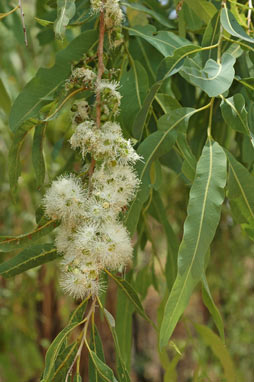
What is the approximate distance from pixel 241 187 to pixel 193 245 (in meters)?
0.12

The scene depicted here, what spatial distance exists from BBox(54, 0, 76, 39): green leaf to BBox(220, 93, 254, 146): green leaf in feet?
0.72

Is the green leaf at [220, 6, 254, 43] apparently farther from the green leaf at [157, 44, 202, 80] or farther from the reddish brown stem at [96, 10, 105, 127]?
the reddish brown stem at [96, 10, 105, 127]

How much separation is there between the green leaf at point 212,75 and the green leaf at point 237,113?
1.2 inches

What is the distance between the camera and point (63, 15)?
0.65 meters

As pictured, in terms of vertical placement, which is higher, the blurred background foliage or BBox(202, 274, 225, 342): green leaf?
BBox(202, 274, 225, 342): green leaf

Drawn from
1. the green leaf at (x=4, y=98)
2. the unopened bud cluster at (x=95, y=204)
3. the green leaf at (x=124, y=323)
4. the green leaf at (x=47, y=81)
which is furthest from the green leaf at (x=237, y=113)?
the green leaf at (x=4, y=98)

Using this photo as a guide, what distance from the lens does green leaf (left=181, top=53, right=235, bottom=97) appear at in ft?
2.01

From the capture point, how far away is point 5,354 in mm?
2215

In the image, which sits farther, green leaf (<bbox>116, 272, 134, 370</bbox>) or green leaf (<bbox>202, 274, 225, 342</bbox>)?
green leaf (<bbox>116, 272, 134, 370</bbox>)

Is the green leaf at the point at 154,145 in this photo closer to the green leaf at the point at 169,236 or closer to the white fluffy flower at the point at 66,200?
the white fluffy flower at the point at 66,200

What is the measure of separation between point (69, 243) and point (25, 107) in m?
0.25

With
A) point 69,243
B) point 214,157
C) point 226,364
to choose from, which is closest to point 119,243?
point 69,243

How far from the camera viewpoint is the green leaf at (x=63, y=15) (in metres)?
0.63

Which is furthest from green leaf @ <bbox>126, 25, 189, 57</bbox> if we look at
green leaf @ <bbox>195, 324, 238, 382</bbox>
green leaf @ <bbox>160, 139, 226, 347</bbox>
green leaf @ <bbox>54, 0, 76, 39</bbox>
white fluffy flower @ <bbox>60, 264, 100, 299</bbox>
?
green leaf @ <bbox>195, 324, 238, 382</bbox>
